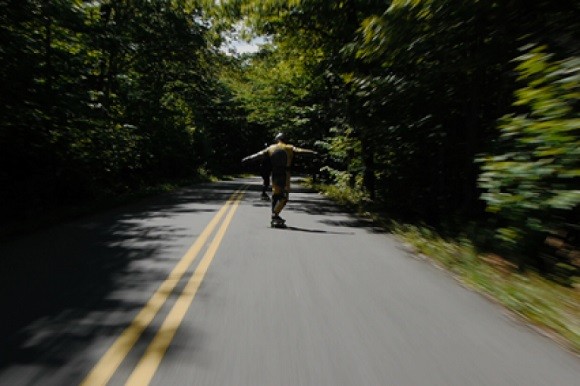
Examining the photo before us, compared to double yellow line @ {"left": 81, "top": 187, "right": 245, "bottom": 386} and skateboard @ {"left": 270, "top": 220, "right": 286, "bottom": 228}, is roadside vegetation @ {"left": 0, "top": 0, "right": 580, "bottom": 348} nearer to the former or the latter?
skateboard @ {"left": 270, "top": 220, "right": 286, "bottom": 228}

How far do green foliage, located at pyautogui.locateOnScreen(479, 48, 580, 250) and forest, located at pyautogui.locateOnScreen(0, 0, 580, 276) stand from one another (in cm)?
2

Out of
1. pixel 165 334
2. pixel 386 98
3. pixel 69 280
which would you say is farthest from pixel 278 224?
pixel 165 334

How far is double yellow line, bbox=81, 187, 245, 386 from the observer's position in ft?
10.1

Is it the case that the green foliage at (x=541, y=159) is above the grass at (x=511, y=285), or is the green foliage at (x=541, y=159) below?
above

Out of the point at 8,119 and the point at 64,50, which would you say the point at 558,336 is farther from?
the point at 64,50

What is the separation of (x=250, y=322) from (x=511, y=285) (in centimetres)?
304

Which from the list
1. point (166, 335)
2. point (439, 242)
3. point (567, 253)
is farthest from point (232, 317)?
point (567, 253)

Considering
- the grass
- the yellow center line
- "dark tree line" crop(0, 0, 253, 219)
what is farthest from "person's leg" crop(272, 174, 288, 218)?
"dark tree line" crop(0, 0, 253, 219)

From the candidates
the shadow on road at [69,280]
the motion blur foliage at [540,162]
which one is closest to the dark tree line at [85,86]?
the shadow on road at [69,280]

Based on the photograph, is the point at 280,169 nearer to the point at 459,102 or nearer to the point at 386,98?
the point at 386,98

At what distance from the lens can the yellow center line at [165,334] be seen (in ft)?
10.1

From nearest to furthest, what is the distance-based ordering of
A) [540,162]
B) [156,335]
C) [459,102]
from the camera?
[156,335] → [540,162] → [459,102]

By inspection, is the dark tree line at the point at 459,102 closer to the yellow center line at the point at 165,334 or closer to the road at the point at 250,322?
the road at the point at 250,322

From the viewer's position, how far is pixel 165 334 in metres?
3.83
